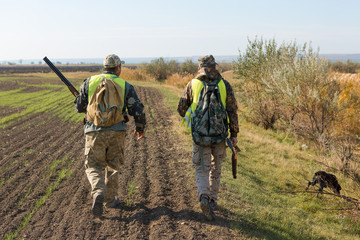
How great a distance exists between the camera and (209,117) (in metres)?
4.15

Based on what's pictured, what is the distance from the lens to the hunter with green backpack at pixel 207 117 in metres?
4.15

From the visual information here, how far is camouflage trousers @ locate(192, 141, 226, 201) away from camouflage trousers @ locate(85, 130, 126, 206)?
111 centimetres

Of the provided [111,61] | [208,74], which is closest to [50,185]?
[111,61]

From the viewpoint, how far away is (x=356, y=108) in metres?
11.2

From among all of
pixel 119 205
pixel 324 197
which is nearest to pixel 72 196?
pixel 119 205

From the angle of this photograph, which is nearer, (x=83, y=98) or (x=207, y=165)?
(x=207, y=165)

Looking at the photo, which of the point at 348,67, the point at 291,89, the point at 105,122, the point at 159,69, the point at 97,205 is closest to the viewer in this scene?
the point at 97,205

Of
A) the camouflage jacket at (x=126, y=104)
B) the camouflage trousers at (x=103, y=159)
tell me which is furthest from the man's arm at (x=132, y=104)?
the camouflage trousers at (x=103, y=159)

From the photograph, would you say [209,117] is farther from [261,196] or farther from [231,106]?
[261,196]

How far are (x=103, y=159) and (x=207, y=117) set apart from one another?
1.57m

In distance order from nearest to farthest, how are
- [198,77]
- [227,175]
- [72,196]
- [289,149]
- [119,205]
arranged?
[198,77] < [119,205] < [72,196] < [227,175] < [289,149]

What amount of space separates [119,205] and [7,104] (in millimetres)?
15099

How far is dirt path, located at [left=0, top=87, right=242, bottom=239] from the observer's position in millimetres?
4105

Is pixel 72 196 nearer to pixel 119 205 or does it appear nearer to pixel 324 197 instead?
pixel 119 205
